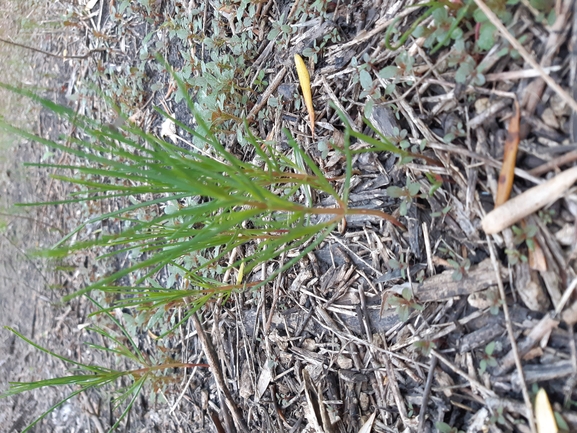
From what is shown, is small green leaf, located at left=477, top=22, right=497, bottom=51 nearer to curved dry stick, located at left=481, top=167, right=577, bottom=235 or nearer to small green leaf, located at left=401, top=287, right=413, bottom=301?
curved dry stick, located at left=481, top=167, right=577, bottom=235

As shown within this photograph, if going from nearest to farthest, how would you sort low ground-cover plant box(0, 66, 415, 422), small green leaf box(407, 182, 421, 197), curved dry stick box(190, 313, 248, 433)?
low ground-cover plant box(0, 66, 415, 422) < small green leaf box(407, 182, 421, 197) < curved dry stick box(190, 313, 248, 433)

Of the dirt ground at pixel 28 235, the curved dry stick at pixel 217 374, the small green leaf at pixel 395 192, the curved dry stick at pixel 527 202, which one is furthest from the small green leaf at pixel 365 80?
the dirt ground at pixel 28 235

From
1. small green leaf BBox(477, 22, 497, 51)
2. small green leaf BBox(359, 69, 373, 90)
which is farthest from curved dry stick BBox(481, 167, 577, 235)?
small green leaf BBox(359, 69, 373, 90)

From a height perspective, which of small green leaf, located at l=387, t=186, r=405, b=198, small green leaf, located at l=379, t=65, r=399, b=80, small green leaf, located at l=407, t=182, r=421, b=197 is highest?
small green leaf, located at l=379, t=65, r=399, b=80

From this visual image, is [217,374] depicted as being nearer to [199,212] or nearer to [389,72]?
[199,212]

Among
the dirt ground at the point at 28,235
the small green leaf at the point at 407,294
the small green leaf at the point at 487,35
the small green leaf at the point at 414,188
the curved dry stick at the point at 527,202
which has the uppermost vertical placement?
the dirt ground at the point at 28,235

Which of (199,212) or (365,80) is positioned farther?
(365,80)

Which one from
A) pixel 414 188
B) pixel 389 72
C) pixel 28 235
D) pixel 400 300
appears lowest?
pixel 400 300

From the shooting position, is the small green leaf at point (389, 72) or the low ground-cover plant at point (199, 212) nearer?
the low ground-cover plant at point (199, 212)

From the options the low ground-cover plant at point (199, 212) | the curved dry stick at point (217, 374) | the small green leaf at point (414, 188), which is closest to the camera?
the low ground-cover plant at point (199, 212)

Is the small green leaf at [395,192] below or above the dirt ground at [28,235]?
below

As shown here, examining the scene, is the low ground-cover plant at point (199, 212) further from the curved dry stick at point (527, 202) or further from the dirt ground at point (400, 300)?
the curved dry stick at point (527, 202)

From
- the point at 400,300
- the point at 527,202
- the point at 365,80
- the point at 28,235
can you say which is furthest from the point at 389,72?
the point at 28,235
